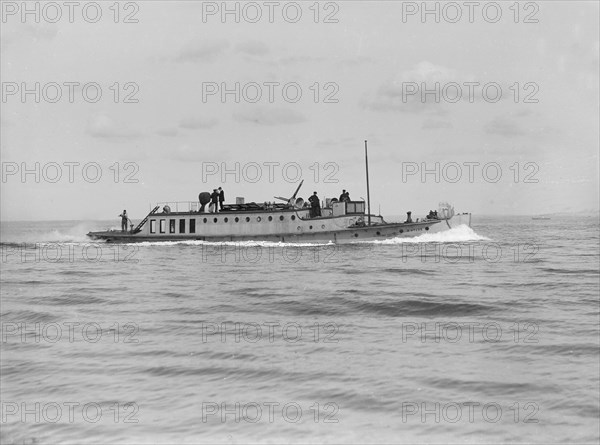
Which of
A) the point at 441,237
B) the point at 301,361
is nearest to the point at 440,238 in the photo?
the point at 441,237

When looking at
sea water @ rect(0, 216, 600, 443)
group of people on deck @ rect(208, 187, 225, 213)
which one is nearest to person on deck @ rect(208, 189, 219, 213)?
group of people on deck @ rect(208, 187, 225, 213)

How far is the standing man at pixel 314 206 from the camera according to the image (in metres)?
47.4

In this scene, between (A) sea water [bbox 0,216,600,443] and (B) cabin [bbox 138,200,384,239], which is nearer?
(A) sea water [bbox 0,216,600,443]

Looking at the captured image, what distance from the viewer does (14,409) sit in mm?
9883

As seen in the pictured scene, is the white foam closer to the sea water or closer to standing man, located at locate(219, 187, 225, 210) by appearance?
standing man, located at locate(219, 187, 225, 210)

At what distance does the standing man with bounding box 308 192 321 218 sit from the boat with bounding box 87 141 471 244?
0.13 m

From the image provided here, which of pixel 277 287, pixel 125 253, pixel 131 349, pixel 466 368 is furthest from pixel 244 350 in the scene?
pixel 125 253

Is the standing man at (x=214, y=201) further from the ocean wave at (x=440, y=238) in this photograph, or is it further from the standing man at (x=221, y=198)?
the ocean wave at (x=440, y=238)

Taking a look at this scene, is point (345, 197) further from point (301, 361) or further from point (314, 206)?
point (301, 361)

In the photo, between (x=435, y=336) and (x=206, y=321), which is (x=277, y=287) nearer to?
→ (x=206, y=321)

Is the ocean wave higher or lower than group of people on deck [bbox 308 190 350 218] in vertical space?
lower

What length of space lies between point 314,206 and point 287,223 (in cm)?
246

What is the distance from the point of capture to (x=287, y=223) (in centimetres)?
4769

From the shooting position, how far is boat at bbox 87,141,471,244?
46719mm
